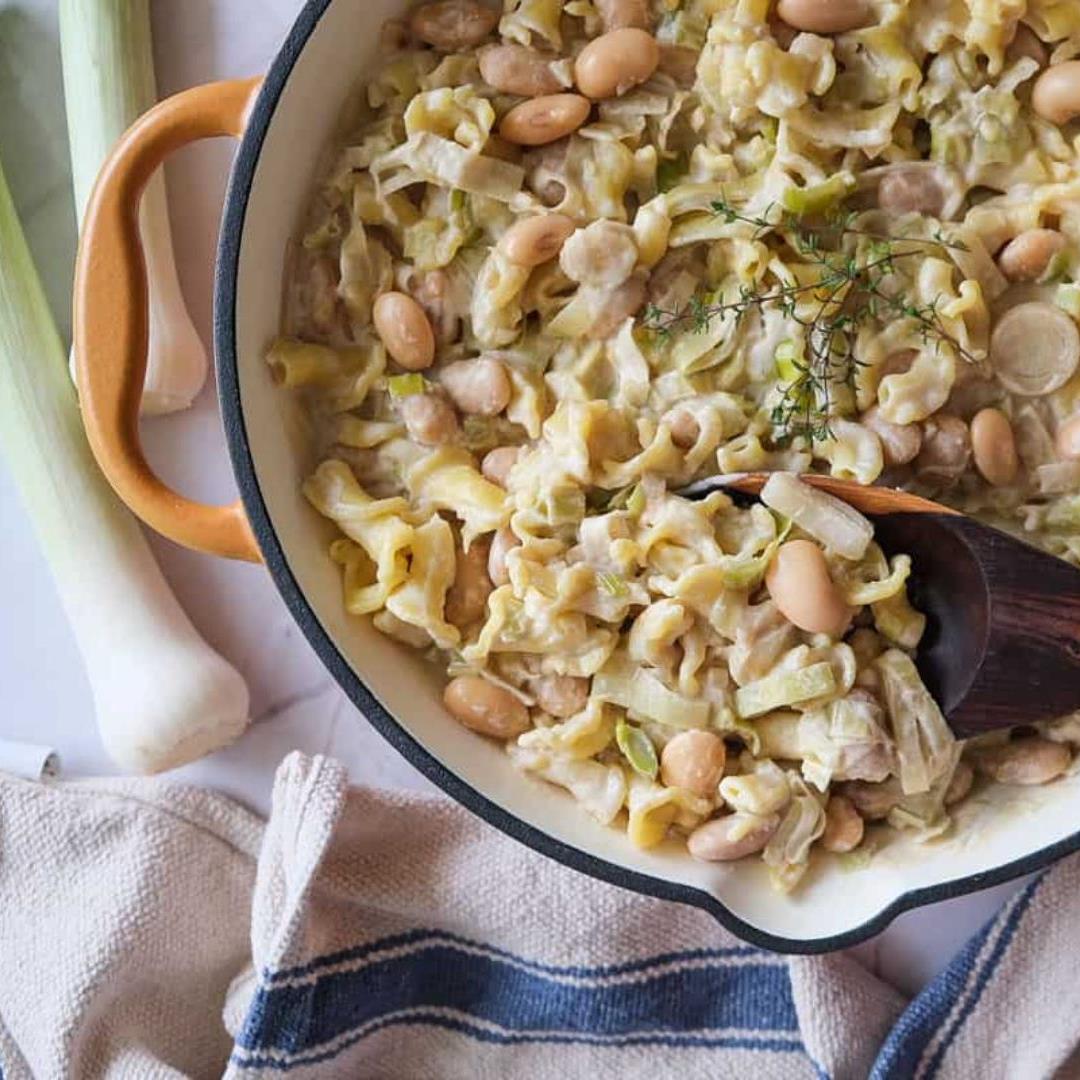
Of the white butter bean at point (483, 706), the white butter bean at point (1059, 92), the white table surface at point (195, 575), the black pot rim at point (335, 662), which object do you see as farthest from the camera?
the white table surface at point (195, 575)

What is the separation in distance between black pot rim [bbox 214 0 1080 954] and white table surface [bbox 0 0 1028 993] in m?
0.50

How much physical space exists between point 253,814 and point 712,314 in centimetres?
122

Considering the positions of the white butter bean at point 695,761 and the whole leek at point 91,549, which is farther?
the whole leek at point 91,549

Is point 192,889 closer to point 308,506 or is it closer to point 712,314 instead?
point 308,506

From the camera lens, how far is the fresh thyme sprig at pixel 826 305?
2209 mm

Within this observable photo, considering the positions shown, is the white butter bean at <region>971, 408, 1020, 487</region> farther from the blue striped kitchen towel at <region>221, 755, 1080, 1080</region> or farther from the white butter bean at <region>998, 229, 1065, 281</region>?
the blue striped kitchen towel at <region>221, 755, 1080, 1080</region>

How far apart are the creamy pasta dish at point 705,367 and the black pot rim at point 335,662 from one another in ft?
0.39

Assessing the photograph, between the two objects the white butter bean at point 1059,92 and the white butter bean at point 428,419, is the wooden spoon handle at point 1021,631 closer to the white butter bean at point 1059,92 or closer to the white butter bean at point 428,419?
the white butter bean at point 1059,92

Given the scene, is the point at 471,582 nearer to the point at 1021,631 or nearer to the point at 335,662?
the point at 335,662

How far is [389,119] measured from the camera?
91.2 inches

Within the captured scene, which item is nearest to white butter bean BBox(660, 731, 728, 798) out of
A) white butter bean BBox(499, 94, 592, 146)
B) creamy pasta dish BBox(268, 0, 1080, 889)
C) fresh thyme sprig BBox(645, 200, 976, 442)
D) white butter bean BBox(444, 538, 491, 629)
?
creamy pasta dish BBox(268, 0, 1080, 889)

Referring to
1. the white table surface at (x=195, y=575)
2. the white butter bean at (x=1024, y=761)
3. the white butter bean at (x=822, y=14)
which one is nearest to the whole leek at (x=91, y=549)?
the white table surface at (x=195, y=575)

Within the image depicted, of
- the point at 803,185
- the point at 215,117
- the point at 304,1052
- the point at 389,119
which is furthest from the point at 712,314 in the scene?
the point at 304,1052

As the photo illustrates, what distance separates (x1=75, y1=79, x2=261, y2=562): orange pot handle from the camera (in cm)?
210
